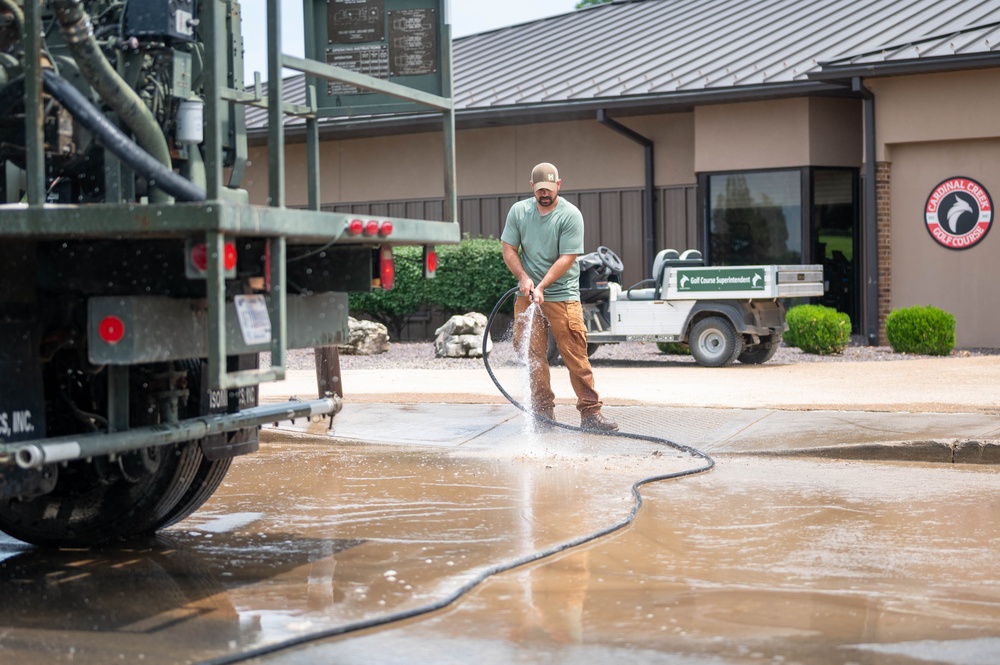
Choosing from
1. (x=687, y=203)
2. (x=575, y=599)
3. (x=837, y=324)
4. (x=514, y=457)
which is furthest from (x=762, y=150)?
(x=575, y=599)

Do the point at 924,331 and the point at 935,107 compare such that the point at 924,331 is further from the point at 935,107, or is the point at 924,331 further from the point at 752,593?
the point at 752,593

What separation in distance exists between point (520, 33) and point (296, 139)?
249 inches

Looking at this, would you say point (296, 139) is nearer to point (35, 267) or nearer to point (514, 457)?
point (514, 457)

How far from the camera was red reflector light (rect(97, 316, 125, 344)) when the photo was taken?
16.4 feet

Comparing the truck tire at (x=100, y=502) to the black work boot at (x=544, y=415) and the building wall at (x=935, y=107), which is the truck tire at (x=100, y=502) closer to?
the black work boot at (x=544, y=415)

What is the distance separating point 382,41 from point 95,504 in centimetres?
266

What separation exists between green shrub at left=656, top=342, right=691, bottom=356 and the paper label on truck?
39.2 feet

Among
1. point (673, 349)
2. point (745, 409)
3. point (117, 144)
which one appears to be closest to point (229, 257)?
point (117, 144)

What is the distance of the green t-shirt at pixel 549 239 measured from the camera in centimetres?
1011

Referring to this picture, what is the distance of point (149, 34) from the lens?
5.82 m

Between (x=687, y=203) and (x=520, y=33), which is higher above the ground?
(x=520, y=33)

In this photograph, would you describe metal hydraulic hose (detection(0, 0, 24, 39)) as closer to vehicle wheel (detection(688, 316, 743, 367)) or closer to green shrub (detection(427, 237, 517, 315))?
vehicle wheel (detection(688, 316, 743, 367))

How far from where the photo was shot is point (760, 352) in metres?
16.1

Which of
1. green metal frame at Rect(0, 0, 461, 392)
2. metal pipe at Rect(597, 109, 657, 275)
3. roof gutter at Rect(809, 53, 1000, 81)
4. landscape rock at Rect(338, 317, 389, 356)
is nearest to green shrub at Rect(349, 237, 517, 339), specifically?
landscape rock at Rect(338, 317, 389, 356)
